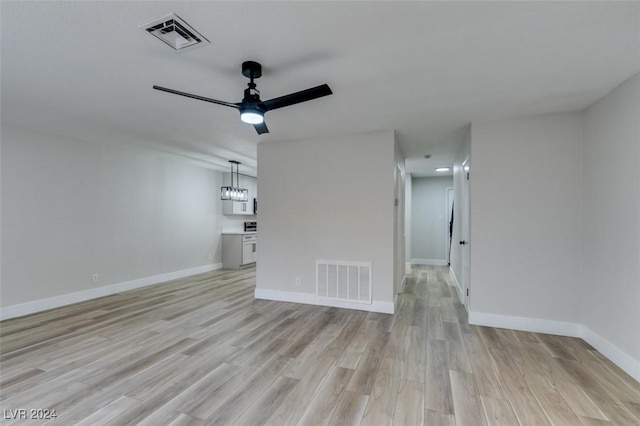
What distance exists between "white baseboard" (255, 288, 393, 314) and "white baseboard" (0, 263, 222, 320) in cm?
252

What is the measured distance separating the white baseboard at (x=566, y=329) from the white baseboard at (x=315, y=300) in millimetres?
1108

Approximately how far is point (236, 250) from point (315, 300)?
3600mm

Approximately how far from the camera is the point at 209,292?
4957mm

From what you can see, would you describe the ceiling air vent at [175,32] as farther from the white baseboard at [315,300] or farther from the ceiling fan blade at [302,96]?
the white baseboard at [315,300]

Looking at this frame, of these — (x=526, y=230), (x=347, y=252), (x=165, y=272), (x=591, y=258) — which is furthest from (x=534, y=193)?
(x=165, y=272)

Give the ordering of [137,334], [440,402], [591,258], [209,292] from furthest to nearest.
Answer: [209,292] < [137,334] < [591,258] < [440,402]

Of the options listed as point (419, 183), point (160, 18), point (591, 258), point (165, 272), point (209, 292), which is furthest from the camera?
point (419, 183)

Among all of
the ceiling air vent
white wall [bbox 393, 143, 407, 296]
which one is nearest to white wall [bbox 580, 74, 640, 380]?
white wall [bbox 393, 143, 407, 296]

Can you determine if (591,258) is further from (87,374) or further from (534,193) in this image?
(87,374)

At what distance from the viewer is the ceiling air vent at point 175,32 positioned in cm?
173

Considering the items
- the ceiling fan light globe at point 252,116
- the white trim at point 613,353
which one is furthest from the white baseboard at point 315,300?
the ceiling fan light globe at point 252,116

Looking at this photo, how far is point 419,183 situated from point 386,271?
193 inches

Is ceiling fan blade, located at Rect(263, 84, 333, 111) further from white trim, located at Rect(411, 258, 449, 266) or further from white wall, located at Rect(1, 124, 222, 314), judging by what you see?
white trim, located at Rect(411, 258, 449, 266)

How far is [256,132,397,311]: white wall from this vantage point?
12.9 ft
